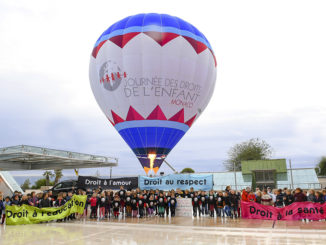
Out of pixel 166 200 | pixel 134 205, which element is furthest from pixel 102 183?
pixel 166 200

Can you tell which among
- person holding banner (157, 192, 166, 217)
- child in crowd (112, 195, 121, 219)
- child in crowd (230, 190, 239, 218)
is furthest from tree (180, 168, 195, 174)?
child in crowd (230, 190, 239, 218)

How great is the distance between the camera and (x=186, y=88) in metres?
23.2

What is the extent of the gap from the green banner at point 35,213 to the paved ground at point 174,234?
802 mm

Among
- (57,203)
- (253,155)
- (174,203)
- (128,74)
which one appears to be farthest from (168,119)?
(253,155)

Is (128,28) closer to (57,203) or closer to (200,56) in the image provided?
(200,56)

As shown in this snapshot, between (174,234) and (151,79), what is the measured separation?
531 inches

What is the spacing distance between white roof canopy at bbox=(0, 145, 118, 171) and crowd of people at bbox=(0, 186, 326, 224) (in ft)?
50.8

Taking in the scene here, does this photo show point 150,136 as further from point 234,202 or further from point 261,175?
point 261,175

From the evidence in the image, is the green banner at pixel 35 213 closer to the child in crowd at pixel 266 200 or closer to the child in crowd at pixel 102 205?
the child in crowd at pixel 102 205

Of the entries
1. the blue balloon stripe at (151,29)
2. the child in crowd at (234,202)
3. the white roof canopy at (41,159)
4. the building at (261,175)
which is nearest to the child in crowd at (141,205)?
the child in crowd at (234,202)

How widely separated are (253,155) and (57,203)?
68.9 m

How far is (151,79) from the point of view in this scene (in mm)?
22516

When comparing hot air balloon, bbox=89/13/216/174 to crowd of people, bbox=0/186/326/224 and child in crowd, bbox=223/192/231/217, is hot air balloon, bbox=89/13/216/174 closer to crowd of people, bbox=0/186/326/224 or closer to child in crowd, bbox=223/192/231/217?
crowd of people, bbox=0/186/326/224

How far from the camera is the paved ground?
9.88m
